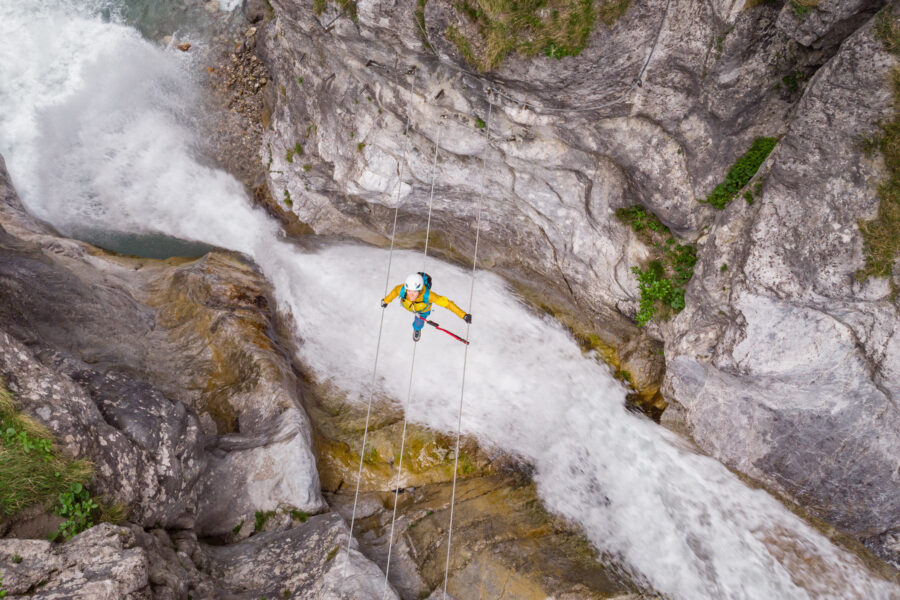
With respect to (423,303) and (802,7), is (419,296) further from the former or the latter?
(802,7)

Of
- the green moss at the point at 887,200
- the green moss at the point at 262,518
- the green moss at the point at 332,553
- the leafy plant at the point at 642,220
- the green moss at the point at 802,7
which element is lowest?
the green moss at the point at 262,518

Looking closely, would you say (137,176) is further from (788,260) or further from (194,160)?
(788,260)

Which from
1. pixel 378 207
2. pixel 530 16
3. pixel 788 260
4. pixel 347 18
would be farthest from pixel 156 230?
pixel 788 260

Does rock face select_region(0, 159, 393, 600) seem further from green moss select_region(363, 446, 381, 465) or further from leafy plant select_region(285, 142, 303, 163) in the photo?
leafy plant select_region(285, 142, 303, 163)

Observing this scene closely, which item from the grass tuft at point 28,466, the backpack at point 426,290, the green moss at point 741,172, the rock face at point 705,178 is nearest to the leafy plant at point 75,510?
the grass tuft at point 28,466

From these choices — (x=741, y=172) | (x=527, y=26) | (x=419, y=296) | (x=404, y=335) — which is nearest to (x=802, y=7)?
(x=741, y=172)

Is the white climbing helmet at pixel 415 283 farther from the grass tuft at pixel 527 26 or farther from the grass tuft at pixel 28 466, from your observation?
the grass tuft at pixel 28 466

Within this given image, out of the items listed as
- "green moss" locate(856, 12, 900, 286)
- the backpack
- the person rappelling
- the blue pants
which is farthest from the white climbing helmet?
"green moss" locate(856, 12, 900, 286)
